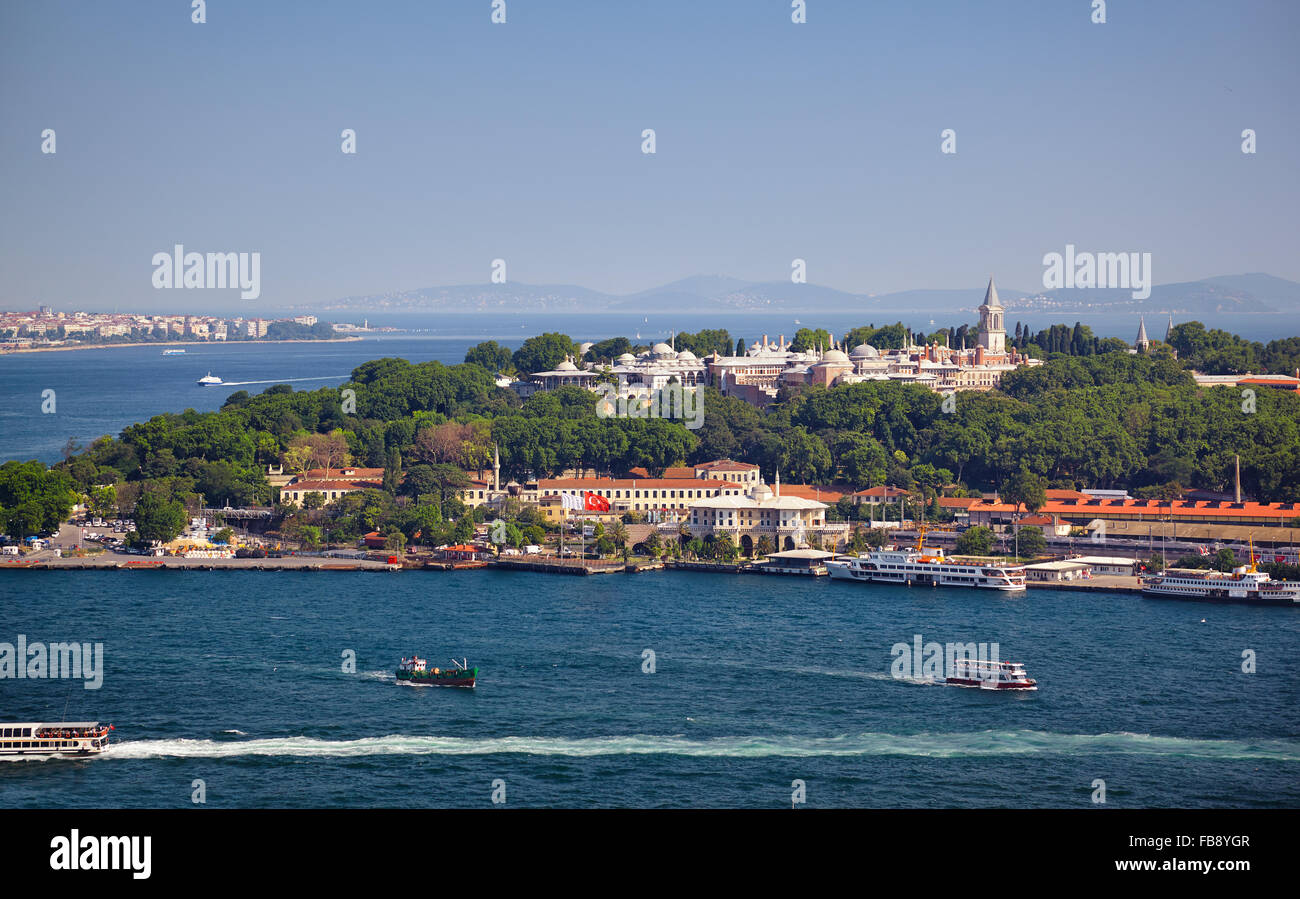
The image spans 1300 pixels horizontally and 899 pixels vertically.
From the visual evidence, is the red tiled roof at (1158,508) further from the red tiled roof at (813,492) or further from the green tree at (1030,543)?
the red tiled roof at (813,492)

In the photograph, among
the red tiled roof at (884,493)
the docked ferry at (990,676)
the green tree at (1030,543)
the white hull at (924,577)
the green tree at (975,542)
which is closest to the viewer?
the docked ferry at (990,676)

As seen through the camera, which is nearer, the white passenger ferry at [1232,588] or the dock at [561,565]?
the white passenger ferry at [1232,588]

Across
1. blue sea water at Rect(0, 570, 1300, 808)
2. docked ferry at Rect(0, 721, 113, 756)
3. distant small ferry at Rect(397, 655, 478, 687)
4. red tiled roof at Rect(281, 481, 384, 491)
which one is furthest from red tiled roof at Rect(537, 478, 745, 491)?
docked ferry at Rect(0, 721, 113, 756)

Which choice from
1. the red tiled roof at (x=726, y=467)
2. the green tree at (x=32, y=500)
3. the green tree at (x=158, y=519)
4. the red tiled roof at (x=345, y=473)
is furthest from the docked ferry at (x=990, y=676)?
the green tree at (x=32, y=500)

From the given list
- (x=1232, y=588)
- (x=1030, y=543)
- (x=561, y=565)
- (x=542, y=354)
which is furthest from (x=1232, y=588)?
(x=542, y=354)

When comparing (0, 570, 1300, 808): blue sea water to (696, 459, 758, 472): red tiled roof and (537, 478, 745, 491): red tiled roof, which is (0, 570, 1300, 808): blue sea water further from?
(696, 459, 758, 472): red tiled roof
